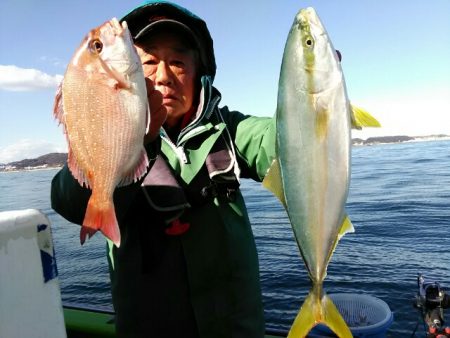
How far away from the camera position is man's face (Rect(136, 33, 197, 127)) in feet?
9.09

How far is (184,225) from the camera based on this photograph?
2725mm

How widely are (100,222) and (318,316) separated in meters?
1.29

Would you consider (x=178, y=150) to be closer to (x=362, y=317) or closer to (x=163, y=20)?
(x=163, y=20)

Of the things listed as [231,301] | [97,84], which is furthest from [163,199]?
[97,84]

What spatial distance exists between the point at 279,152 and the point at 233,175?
0.89 m

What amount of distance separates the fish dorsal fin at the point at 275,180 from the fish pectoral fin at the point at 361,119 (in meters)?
0.42

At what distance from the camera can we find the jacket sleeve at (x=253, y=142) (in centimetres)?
258

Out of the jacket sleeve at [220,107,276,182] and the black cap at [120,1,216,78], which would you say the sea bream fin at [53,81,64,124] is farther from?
the jacket sleeve at [220,107,276,182]

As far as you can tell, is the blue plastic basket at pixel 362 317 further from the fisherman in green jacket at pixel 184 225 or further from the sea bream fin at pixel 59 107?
the sea bream fin at pixel 59 107

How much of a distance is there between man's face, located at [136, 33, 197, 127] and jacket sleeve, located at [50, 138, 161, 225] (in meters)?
0.73

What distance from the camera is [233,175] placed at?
2.79 metres

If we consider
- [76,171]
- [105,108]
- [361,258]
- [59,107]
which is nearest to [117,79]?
[105,108]

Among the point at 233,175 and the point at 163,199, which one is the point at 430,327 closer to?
the point at 233,175

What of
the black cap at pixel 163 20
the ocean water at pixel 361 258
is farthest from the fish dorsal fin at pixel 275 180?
the ocean water at pixel 361 258
